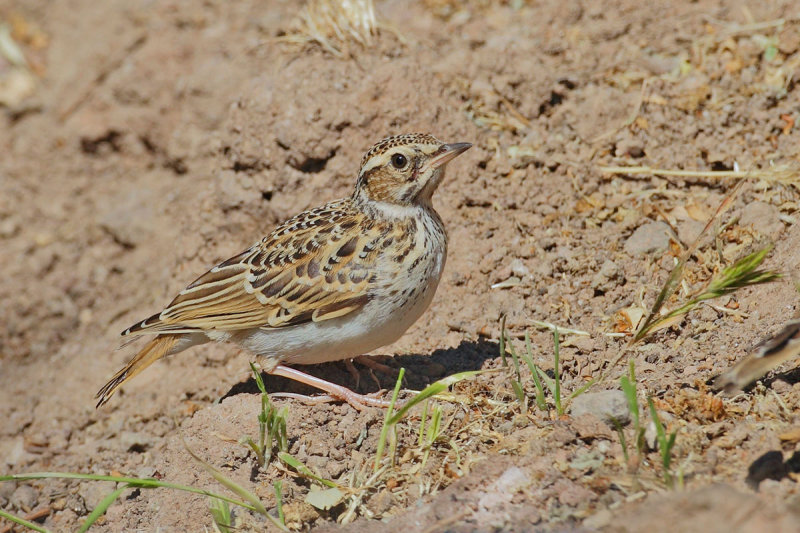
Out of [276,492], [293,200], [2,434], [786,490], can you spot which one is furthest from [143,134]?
[786,490]

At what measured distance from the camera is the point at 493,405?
5449mm

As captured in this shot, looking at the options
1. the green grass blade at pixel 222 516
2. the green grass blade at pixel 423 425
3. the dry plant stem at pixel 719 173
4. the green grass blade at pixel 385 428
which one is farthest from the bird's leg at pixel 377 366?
the dry plant stem at pixel 719 173

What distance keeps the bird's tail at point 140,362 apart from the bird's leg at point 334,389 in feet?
2.60

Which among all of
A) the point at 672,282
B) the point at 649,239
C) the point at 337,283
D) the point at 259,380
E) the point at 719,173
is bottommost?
the point at 649,239

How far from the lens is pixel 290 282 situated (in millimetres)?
6012

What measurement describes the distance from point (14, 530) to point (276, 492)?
7.76ft

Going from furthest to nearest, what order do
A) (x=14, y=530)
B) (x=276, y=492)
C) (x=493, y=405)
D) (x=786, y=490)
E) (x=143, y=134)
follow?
(x=143, y=134)
(x=14, y=530)
(x=493, y=405)
(x=276, y=492)
(x=786, y=490)

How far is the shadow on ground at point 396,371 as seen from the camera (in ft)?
20.4

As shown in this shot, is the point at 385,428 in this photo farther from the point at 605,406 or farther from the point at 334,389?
the point at 605,406

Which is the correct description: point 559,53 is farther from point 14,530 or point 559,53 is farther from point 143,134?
point 14,530

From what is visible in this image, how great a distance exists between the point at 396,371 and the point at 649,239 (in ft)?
7.32

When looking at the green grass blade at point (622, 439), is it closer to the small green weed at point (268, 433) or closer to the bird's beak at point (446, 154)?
the small green weed at point (268, 433)

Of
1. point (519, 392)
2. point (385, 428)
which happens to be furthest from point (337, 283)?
point (519, 392)

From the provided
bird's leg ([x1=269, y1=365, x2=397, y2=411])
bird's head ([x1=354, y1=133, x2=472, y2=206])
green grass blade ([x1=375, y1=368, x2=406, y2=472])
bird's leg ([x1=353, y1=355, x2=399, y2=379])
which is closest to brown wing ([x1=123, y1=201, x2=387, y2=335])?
bird's head ([x1=354, y1=133, x2=472, y2=206])
